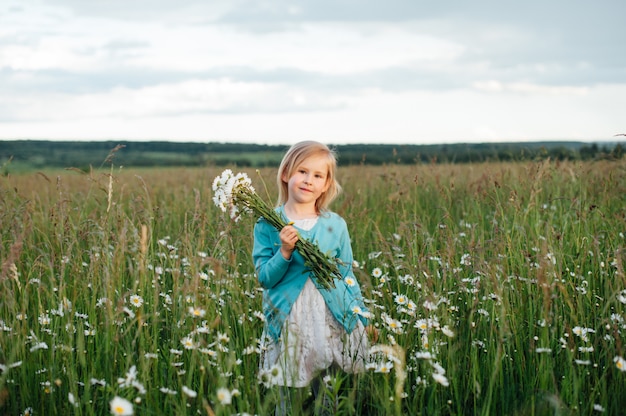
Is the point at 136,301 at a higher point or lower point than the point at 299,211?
lower

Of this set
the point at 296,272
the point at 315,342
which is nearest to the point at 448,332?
the point at 315,342

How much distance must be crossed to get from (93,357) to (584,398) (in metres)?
2.29

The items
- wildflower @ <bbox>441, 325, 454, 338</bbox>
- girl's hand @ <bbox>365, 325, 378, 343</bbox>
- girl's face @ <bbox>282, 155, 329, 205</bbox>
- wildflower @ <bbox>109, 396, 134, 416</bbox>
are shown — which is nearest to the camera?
wildflower @ <bbox>109, 396, 134, 416</bbox>

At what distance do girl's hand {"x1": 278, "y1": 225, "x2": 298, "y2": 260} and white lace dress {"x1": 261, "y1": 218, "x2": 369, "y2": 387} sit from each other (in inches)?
8.9

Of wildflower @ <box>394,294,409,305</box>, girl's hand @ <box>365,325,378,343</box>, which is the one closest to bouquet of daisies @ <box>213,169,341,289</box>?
girl's hand @ <box>365,325,378,343</box>

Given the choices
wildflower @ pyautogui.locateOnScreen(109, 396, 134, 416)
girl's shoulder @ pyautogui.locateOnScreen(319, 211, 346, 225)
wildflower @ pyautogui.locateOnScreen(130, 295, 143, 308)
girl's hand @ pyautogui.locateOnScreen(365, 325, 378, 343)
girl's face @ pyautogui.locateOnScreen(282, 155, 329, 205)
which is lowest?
girl's hand @ pyautogui.locateOnScreen(365, 325, 378, 343)

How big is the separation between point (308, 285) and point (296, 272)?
0.09 meters

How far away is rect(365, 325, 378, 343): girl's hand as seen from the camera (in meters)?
3.12

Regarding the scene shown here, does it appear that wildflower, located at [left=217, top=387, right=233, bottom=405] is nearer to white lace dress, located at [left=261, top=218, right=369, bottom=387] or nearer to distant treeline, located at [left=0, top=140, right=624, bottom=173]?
white lace dress, located at [left=261, top=218, right=369, bottom=387]

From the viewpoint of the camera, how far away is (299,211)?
3322 mm

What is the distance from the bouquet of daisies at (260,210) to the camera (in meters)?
3.03

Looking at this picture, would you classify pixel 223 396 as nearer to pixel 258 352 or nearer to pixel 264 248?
pixel 258 352

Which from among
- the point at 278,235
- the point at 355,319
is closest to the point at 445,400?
the point at 355,319

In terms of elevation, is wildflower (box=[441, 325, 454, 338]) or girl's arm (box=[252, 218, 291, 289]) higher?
girl's arm (box=[252, 218, 291, 289])
